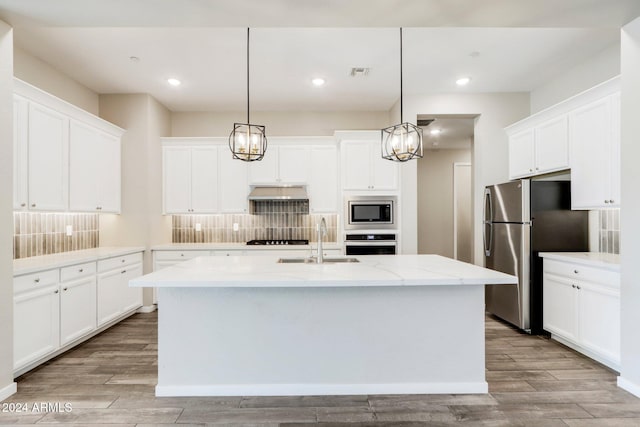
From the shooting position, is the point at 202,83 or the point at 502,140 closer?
the point at 202,83

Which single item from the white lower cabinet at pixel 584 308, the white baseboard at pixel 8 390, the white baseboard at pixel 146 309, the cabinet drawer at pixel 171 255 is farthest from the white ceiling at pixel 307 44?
the white baseboard at pixel 146 309

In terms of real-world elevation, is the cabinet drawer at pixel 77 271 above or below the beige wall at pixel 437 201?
below

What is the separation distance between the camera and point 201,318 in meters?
2.49

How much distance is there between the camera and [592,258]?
3.10m

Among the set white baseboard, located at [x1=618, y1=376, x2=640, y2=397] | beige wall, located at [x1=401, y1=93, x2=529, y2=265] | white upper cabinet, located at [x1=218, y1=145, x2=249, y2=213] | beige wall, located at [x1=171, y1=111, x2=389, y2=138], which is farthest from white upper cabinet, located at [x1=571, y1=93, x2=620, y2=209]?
white upper cabinet, located at [x1=218, y1=145, x2=249, y2=213]

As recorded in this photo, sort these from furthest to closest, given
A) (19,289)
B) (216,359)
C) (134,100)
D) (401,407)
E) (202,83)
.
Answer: (134,100) < (202,83) < (19,289) < (216,359) < (401,407)

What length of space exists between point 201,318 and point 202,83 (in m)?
2.97

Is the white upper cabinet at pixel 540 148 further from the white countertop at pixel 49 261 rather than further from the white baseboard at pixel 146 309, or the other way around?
the white baseboard at pixel 146 309

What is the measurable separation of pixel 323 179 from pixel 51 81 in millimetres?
3351

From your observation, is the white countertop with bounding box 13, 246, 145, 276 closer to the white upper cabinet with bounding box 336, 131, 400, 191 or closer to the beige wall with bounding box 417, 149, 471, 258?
the white upper cabinet with bounding box 336, 131, 400, 191

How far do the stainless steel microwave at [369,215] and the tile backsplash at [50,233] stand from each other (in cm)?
330

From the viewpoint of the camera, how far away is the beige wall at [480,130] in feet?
15.3

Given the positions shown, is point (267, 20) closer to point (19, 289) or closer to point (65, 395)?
point (19, 289)

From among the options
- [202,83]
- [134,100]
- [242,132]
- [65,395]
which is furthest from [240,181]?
[65,395]
